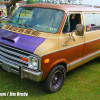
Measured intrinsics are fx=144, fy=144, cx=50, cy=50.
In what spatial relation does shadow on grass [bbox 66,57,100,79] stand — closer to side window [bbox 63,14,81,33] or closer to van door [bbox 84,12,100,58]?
van door [bbox 84,12,100,58]

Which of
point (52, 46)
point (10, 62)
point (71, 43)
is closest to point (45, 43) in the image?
point (52, 46)

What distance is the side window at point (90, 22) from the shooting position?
4691 millimetres

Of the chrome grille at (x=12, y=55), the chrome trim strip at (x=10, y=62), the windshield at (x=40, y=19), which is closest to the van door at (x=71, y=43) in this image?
the windshield at (x=40, y=19)

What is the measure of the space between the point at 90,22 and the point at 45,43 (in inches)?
85.8

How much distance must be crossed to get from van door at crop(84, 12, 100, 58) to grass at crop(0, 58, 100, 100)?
86 cm

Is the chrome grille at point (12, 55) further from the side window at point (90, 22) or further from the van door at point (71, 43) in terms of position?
the side window at point (90, 22)

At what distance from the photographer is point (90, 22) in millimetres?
4855

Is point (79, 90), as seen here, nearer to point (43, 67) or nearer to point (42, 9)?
point (43, 67)

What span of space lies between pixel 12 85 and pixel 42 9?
235cm

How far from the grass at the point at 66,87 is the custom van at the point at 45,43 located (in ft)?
0.82

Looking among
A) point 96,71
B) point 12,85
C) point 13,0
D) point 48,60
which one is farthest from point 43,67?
point 13,0

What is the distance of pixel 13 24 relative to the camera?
4.52 m

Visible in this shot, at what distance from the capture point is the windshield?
12.6 ft

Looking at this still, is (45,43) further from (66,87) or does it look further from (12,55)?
(66,87)
